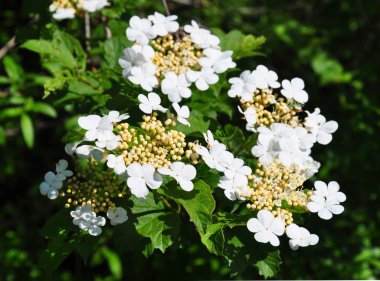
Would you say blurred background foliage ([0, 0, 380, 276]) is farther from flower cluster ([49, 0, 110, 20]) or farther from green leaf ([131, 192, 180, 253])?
green leaf ([131, 192, 180, 253])

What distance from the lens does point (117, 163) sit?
1707mm

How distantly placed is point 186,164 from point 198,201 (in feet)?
0.44

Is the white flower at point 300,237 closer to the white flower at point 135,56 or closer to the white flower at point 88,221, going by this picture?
the white flower at point 88,221

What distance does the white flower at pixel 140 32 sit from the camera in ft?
7.24

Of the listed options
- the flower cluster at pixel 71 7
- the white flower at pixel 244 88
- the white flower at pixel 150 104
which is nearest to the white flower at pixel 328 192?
the white flower at pixel 244 88

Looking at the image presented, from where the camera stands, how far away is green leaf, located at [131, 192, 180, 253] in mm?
1899

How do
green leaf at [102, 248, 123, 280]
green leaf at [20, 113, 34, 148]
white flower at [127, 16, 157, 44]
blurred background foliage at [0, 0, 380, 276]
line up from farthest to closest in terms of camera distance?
green leaf at [102, 248, 123, 280]
blurred background foliage at [0, 0, 380, 276]
green leaf at [20, 113, 34, 148]
white flower at [127, 16, 157, 44]

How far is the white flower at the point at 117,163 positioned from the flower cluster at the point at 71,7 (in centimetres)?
101

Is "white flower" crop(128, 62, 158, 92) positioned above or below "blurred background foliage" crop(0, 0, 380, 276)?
above

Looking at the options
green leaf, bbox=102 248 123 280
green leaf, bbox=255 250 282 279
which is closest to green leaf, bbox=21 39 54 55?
green leaf, bbox=255 250 282 279

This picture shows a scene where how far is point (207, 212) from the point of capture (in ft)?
5.79

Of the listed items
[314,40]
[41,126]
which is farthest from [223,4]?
[41,126]

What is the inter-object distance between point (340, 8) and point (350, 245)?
1993 millimetres

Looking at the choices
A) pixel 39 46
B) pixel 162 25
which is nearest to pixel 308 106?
pixel 162 25
